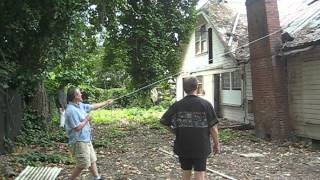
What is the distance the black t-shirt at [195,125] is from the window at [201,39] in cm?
1877

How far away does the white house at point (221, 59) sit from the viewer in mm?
19188

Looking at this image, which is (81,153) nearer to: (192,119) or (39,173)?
(39,173)

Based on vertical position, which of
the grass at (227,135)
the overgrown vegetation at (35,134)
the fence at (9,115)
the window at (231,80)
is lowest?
the grass at (227,135)

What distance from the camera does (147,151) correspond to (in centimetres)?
1207

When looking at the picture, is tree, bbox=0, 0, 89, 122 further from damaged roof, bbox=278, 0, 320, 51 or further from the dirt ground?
damaged roof, bbox=278, 0, 320, 51

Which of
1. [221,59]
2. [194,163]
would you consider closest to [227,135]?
[221,59]

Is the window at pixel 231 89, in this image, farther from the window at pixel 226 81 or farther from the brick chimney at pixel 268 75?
the brick chimney at pixel 268 75

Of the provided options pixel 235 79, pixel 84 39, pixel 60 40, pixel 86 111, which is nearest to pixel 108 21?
pixel 84 39

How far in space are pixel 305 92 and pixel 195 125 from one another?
8557mm

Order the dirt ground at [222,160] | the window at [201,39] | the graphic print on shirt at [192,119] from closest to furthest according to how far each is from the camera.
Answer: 1. the graphic print on shirt at [192,119]
2. the dirt ground at [222,160]
3. the window at [201,39]

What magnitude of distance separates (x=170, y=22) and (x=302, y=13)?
5.91 meters

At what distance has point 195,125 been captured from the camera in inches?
217

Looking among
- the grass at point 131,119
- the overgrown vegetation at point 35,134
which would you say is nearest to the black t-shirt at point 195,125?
the overgrown vegetation at point 35,134

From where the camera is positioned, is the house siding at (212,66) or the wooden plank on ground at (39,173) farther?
the house siding at (212,66)
